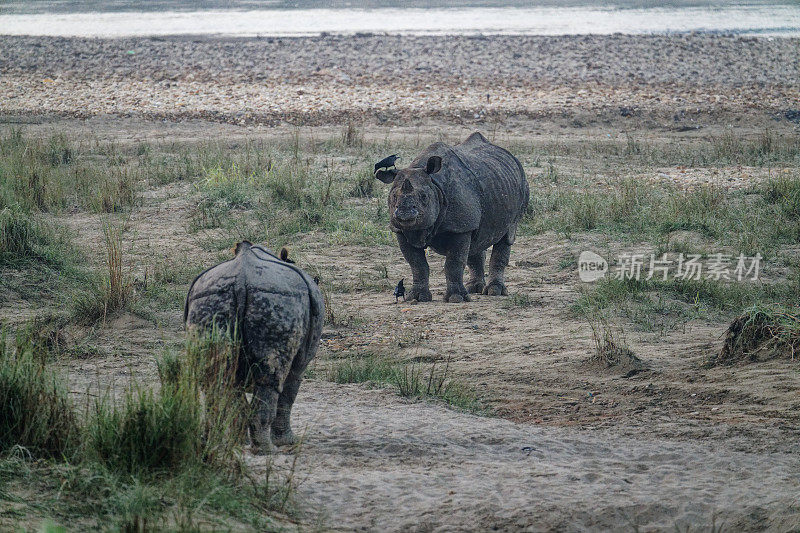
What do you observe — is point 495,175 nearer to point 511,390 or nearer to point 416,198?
point 416,198

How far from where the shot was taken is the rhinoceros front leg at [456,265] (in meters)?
8.98

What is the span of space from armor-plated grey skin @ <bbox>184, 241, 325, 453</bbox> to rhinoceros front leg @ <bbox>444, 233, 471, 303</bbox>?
4026mm

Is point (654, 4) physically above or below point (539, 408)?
above

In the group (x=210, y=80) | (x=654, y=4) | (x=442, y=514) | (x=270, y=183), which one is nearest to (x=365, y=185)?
(x=270, y=183)

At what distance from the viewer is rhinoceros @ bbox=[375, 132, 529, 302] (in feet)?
28.0

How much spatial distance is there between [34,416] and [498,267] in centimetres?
633

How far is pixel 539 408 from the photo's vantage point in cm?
637

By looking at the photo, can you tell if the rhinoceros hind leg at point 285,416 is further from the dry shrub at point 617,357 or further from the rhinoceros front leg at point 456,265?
the rhinoceros front leg at point 456,265

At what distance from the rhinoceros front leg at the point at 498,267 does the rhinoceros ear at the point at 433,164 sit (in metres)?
1.58

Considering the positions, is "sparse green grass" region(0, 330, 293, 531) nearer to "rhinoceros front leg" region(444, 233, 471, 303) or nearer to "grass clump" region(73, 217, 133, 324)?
"grass clump" region(73, 217, 133, 324)

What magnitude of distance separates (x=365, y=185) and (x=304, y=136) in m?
4.30

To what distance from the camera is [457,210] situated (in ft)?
→ 28.8

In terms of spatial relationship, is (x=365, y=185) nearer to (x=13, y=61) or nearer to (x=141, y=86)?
(x=141, y=86)

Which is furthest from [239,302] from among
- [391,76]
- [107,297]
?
[391,76]
